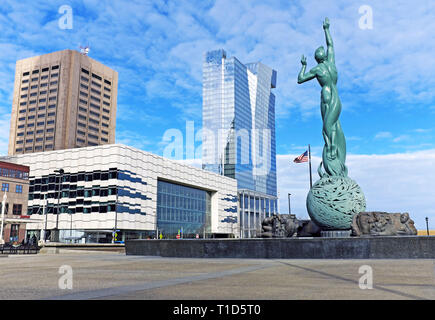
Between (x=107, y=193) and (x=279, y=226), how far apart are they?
47.8 metres

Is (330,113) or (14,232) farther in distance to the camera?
(14,232)

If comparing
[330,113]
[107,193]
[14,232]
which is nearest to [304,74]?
[330,113]

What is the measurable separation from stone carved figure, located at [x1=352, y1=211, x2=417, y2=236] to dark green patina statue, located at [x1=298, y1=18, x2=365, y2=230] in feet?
3.64

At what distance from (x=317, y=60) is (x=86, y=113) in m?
115

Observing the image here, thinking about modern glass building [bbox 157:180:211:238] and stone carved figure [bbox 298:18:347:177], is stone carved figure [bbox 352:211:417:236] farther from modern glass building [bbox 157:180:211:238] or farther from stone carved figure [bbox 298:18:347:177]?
modern glass building [bbox 157:180:211:238]

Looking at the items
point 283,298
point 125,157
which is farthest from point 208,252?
point 125,157

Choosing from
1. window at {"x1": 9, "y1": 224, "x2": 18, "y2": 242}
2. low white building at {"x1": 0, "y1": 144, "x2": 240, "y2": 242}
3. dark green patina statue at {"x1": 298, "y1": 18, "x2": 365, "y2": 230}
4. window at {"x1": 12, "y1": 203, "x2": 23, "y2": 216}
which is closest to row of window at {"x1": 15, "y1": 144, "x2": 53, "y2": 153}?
low white building at {"x1": 0, "y1": 144, "x2": 240, "y2": 242}

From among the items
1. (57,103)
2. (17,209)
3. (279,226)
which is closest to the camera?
(279,226)

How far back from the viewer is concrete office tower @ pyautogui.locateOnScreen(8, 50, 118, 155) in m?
119

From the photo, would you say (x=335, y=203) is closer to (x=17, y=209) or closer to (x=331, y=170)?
(x=331, y=170)

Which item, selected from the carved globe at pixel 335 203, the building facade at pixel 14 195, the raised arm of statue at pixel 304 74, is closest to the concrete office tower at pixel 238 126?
the building facade at pixel 14 195

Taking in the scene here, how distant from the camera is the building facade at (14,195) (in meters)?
65.3

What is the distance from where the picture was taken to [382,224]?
1716 centimetres

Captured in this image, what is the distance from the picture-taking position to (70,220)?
216 ft
